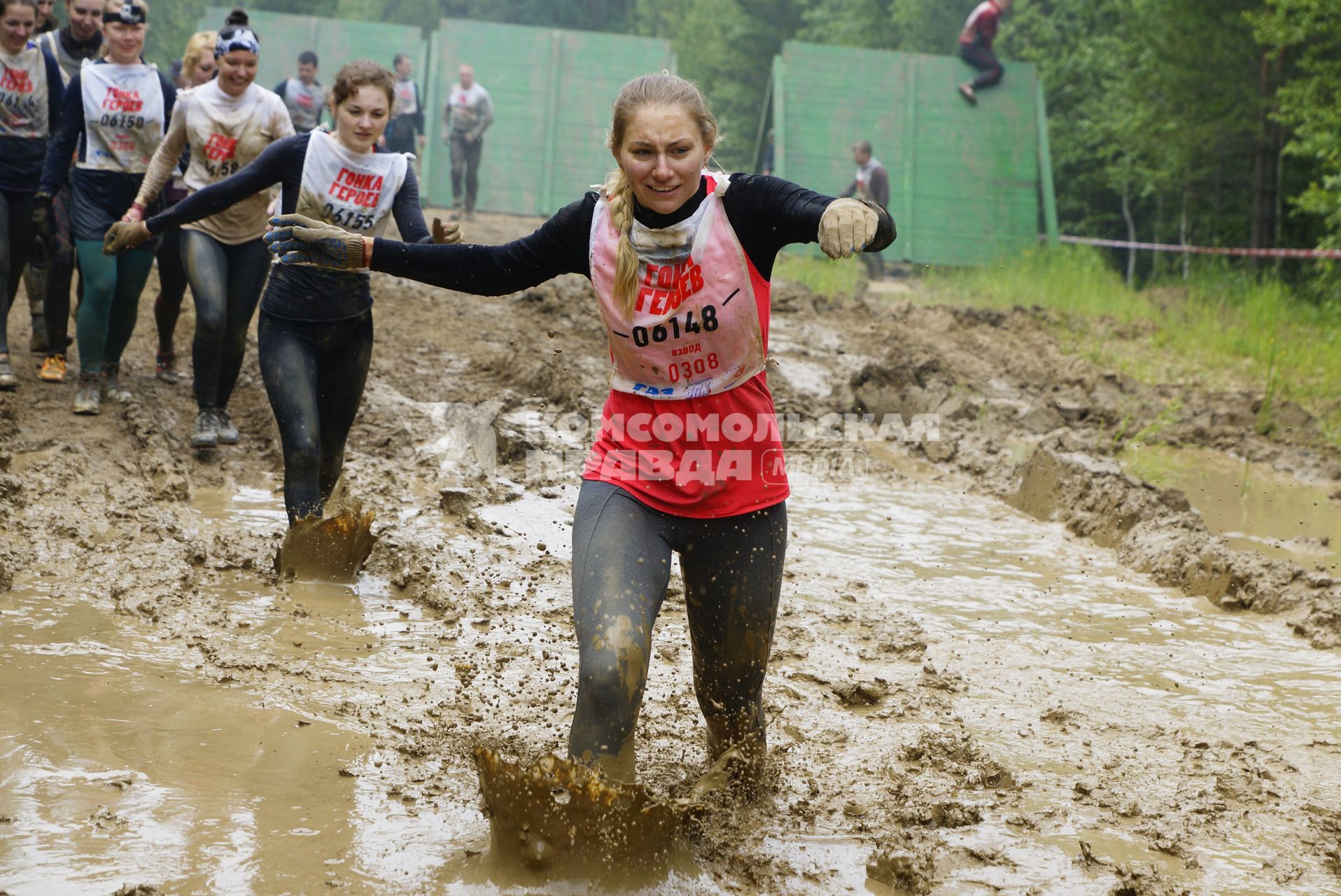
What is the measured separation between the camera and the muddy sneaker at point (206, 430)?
23.7 feet

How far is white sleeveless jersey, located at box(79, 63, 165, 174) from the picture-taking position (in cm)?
717

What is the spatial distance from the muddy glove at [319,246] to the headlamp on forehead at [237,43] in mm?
3524

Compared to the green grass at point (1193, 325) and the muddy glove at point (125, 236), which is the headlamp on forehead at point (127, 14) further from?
the green grass at point (1193, 325)

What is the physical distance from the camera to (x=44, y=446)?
6.89 meters

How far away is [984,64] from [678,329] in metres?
20.4

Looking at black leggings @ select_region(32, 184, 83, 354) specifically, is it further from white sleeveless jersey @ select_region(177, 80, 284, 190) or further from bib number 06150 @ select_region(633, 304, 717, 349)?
bib number 06150 @ select_region(633, 304, 717, 349)

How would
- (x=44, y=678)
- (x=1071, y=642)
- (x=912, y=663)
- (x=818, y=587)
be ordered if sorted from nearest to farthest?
(x=44, y=678)
(x=912, y=663)
(x=1071, y=642)
(x=818, y=587)

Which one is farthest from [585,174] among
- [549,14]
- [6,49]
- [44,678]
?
[549,14]

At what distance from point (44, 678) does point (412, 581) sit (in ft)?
5.48

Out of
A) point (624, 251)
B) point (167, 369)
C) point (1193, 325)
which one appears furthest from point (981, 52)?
point (624, 251)

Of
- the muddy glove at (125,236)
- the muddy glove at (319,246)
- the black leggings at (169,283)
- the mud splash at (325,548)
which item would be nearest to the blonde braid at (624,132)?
the muddy glove at (319,246)

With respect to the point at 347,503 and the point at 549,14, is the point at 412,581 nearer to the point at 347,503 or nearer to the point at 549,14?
the point at 347,503

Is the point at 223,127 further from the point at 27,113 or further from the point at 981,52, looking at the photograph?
the point at 981,52

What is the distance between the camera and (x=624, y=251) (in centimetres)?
320
